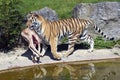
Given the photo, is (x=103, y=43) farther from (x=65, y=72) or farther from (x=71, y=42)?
(x=65, y=72)

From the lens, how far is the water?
14488mm

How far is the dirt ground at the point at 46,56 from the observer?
621 inches

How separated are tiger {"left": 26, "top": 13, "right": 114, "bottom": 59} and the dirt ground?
7.8 inches

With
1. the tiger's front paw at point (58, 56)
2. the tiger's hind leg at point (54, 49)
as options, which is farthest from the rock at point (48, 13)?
the tiger's front paw at point (58, 56)

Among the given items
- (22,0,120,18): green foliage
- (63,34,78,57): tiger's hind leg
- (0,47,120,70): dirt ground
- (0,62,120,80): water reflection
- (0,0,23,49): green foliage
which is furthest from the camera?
(22,0,120,18): green foliage

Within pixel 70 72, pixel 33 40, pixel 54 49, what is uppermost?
pixel 33 40

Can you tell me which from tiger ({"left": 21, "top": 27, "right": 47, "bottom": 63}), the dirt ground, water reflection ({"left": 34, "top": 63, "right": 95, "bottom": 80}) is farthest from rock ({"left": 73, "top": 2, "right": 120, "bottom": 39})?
water reflection ({"left": 34, "top": 63, "right": 95, "bottom": 80})

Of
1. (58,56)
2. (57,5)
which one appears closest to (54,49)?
(58,56)

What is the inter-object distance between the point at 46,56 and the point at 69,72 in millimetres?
1486

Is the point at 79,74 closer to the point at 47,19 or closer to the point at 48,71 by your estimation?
the point at 48,71

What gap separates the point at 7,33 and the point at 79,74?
9.73ft

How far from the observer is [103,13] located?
18203 mm

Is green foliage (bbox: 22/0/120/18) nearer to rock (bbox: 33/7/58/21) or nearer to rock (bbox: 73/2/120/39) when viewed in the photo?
rock (bbox: 73/2/120/39)

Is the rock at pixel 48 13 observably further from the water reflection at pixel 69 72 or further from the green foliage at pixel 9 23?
the water reflection at pixel 69 72
